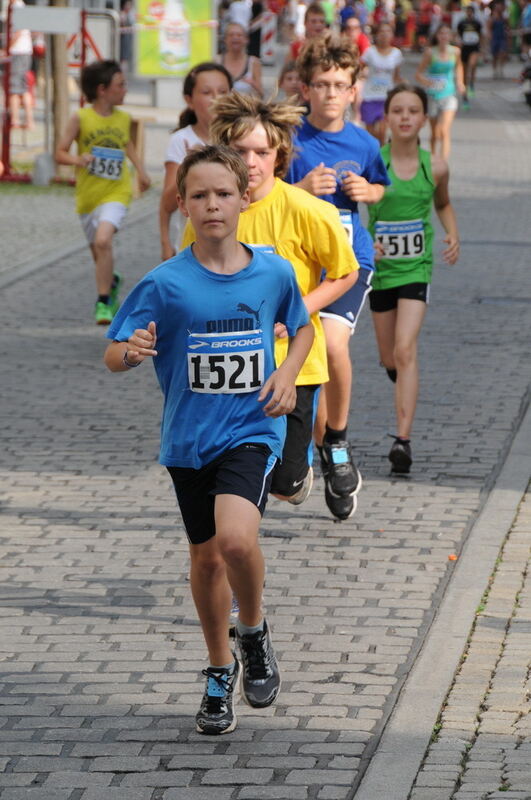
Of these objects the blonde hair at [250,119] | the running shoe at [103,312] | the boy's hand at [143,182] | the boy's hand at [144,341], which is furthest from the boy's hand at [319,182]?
the running shoe at [103,312]

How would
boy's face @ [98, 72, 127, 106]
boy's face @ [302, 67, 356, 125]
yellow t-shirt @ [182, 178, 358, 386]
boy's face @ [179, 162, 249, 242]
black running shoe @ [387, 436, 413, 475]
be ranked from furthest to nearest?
boy's face @ [98, 72, 127, 106]
black running shoe @ [387, 436, 413, 475]
boy's face @ [302, 67, 356, 125]
yellow t-shirt @ [182, 178, 358, 386]
boy's face @ [179, 162, 249, 242]

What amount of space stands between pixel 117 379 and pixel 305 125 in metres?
3.62

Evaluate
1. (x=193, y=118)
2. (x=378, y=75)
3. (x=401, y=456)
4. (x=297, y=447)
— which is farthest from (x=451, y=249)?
(x=378, y=75)

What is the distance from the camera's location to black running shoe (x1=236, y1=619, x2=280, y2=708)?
4969 mm

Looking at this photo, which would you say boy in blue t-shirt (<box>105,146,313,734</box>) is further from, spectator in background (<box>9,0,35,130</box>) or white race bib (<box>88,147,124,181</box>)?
spectator in background (<box>9,0,35,130</box>)

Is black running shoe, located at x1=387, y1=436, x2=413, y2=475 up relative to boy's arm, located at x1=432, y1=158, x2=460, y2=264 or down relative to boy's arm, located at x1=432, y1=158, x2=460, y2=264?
down

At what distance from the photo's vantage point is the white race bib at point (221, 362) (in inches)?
189

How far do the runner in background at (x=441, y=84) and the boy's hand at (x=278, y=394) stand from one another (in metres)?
18.8

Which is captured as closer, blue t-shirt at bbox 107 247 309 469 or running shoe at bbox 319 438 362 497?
blue t-shirt at bbox 107 247 309 469

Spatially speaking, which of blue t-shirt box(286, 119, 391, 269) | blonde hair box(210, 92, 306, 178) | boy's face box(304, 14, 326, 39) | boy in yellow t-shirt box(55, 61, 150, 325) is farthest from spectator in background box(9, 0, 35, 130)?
blonde hair box(210, 92, 306, 178)

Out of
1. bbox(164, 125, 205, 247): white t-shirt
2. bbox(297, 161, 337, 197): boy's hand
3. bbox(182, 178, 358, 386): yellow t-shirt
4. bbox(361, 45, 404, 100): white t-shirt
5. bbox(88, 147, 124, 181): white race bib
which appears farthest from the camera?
bbox(361, 45, 404, 100): white t-shirt

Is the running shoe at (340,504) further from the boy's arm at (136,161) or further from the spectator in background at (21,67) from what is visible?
the spectator in background at (21,67)

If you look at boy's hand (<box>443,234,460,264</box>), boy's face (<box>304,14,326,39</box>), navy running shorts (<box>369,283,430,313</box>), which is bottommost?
boy's face (<box>304,14,326,39</box>)

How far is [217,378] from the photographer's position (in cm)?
480
